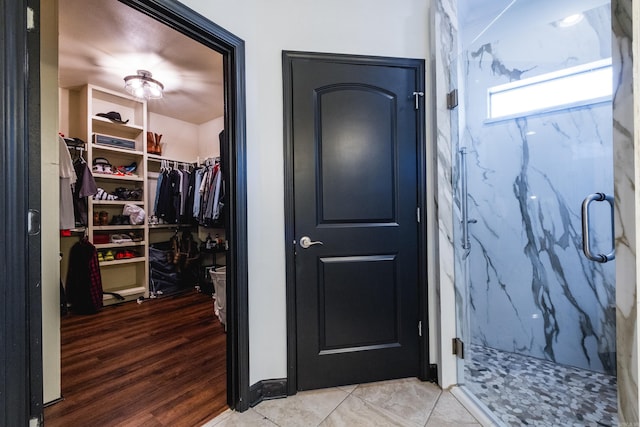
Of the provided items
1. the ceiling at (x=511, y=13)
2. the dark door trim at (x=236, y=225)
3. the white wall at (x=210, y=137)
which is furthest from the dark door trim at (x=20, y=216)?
the white wall at (x=210, y=137)

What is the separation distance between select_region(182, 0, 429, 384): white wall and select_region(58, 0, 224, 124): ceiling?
1170 millimetres

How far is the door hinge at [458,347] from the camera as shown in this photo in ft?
5.41

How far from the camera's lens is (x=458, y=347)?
5.42 feet

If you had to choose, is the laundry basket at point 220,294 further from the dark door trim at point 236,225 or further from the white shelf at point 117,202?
the white shelf at point 117,202

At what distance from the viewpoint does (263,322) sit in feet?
5.15

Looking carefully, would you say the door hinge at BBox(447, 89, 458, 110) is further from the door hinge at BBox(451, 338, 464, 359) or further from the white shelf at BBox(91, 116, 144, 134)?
the white shelf at BBox(91, 116, 144, 134)

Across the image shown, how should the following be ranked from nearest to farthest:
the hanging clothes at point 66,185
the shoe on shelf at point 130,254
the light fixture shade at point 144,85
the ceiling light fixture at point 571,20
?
the ceiling light fixture at point 571,20
the hanging clothes at point 66,185
the light fixture shade at point 144,85
the shoe on shelf at point 130,254

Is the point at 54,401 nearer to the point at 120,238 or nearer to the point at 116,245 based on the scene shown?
the point at 116,245

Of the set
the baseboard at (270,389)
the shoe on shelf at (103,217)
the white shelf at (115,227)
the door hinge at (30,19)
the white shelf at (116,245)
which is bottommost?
the baseboard at (270,389)

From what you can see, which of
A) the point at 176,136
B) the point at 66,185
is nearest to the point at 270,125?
the point at 66,185

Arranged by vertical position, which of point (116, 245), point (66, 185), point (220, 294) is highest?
point (66, 185)

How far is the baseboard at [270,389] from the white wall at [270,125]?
30 millimetres

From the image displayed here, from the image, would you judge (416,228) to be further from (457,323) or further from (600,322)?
(600,322)

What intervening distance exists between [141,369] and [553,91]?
3.42 meters
